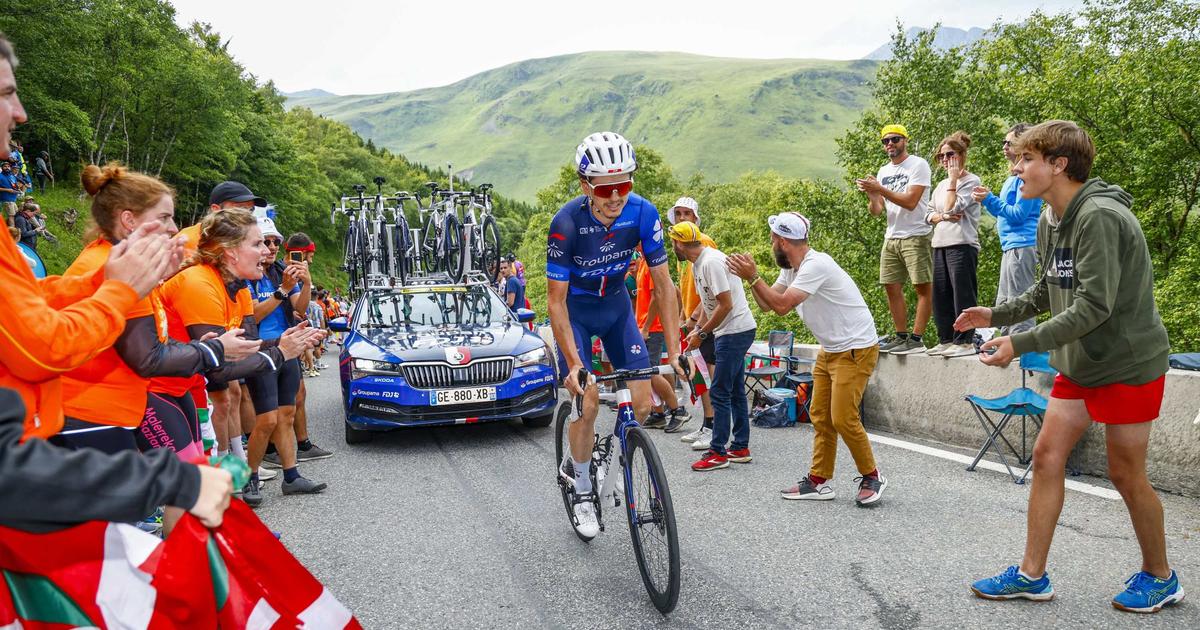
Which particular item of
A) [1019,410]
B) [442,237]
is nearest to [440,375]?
[1019,410]

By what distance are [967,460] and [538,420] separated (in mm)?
4147

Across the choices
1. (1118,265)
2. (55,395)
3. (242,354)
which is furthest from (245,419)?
(1118,265)

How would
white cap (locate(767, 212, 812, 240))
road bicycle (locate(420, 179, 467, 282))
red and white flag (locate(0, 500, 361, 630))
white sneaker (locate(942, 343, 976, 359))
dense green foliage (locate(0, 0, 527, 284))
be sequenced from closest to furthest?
red and white flag (locate(0, 500, 361, 630)) < white cap (locate(767, 212, 812, 240)) < white sneaker (locate(942, 343, 976, 359)) < road bicycle (locate(420, 179, 467, 282)) < dense green foliage (locate(0, 0, 527, 284))

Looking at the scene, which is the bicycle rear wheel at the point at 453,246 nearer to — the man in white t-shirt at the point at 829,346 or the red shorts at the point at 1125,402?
the man in white t-shirt at the point at 829,346

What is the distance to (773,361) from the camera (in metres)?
9.60

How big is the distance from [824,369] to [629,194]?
6.57 ft

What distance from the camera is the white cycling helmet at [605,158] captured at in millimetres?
4238

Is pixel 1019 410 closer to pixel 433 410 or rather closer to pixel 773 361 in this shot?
pixel 773 361

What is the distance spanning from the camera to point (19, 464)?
58.1 inches

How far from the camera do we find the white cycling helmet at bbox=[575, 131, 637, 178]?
4.24 m

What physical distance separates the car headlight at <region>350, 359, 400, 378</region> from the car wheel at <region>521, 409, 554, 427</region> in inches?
56.2

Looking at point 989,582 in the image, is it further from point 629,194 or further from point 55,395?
point 55,395

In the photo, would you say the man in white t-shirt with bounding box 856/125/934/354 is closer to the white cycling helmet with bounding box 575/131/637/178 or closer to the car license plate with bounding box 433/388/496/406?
the car license plate with bounding box 433/388/496/406

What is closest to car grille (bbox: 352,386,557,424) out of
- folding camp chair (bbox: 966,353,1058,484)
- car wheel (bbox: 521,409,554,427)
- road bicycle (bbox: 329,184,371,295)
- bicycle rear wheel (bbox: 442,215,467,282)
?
car wheel (bbox: 521,409,554,427)
